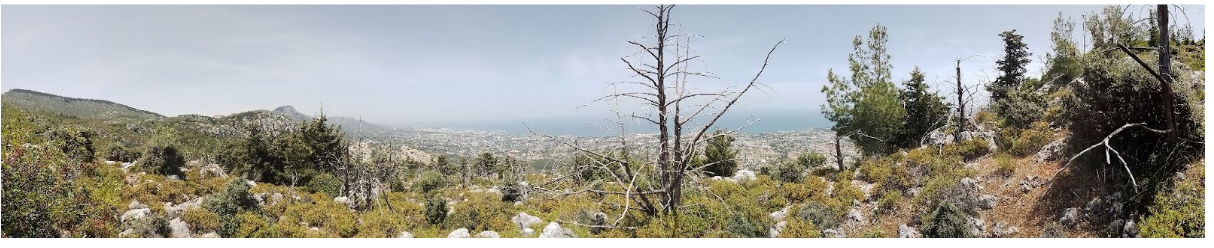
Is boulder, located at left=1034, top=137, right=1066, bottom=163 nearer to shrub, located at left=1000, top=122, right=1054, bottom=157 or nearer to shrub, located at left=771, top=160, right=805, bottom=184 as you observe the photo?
shrub, located at left=1000, top=122, right=1054, bottom=157

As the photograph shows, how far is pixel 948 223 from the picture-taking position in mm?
9023

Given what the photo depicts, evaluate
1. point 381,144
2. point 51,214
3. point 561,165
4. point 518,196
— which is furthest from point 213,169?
point 561,165

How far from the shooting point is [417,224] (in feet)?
52.4

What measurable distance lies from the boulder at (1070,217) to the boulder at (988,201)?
1.75 meters

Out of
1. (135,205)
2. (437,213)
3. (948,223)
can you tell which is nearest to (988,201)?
(948,223)

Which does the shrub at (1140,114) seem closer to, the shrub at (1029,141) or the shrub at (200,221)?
the shrub at (1029,141)

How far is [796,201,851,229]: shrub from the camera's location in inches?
420

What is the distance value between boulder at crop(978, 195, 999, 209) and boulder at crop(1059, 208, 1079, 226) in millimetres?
1751

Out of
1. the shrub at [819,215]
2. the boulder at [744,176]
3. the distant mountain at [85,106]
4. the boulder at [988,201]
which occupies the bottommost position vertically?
the boulder at [744,176]

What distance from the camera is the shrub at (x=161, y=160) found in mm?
23219

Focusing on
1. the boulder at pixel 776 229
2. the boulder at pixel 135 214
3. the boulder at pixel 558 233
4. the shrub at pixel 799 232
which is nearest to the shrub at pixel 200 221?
the boulder at pixel 135 214

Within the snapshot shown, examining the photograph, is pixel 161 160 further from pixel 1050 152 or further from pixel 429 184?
pixel 1050 152

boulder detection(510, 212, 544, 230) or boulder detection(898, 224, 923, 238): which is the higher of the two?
boulder detection(898, 224, 923, 238)

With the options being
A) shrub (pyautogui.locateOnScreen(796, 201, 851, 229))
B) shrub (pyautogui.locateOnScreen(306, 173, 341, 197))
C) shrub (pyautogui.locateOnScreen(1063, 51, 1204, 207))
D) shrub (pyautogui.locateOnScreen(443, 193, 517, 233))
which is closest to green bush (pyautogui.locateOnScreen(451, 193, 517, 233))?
shrub (pyautogui.locateOnScreen(443, 193, 517, 233))
